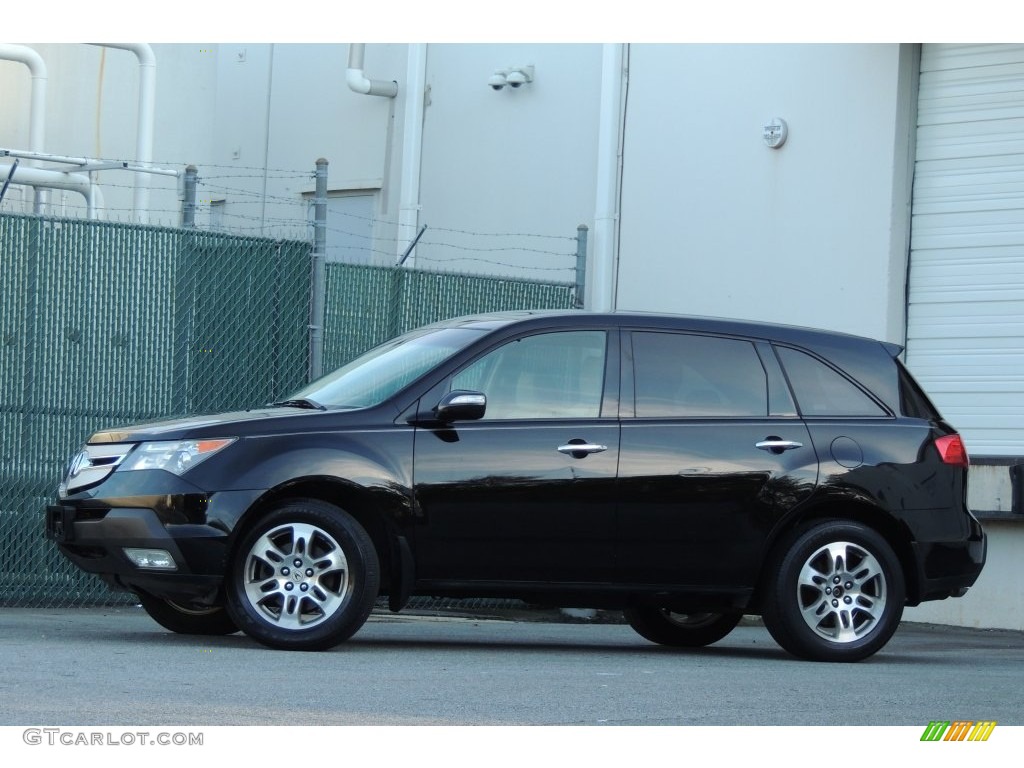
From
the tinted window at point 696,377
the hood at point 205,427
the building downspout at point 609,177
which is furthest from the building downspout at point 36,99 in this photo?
the tinted window at point 696,377

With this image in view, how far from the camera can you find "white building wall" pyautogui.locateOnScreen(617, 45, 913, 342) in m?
14.6

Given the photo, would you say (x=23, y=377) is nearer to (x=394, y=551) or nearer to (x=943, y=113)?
(x=394, y=551)

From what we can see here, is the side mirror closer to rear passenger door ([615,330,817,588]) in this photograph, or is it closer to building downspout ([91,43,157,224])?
rear passenger door ([615,330,817,588])

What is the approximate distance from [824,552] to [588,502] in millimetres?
1299

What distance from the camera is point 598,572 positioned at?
348 inches

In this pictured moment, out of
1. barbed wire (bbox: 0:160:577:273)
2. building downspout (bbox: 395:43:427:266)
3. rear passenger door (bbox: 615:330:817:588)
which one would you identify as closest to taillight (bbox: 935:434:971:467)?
rear passenger door (bbox: 615:330:817:588)

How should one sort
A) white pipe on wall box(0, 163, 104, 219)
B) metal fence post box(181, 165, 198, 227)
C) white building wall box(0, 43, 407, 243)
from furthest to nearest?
white building wall box(0, 43, 407, 243)
white pipe on wall box(0, 163, 104, 219)
metal fence post box(181, 165, 198, 227)

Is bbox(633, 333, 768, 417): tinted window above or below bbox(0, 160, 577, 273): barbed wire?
below

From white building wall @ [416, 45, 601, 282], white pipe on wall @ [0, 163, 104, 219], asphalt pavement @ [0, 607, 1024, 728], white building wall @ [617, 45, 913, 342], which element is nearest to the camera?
asphalt pavement @ [0, 607, 1024, 728]

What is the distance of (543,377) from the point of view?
895 centimetres

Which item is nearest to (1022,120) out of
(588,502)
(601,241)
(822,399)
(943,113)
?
(943,113)

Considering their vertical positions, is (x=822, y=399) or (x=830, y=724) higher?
(x=822, y=399)

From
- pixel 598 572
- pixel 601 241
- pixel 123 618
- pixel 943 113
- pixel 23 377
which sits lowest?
pixel 123 618

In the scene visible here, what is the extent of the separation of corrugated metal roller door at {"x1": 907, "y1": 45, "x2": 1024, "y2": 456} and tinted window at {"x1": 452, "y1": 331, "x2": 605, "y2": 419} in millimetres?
5842
